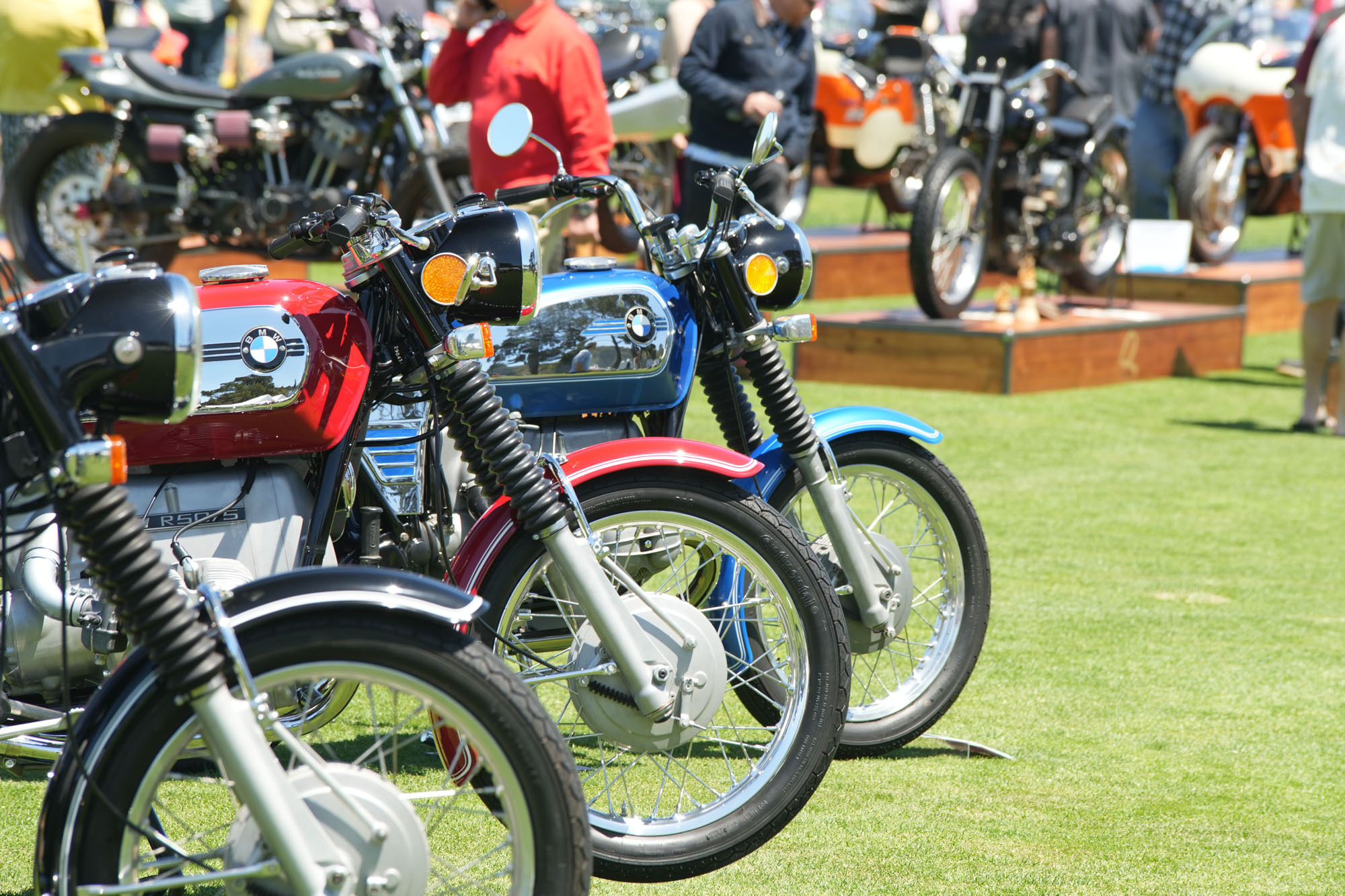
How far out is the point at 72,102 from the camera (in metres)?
9.08

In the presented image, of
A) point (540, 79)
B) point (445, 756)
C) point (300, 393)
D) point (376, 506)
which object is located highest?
point (540, 79)

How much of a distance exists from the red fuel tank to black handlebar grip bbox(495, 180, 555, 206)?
0.42m

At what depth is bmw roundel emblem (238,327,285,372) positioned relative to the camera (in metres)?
2.68

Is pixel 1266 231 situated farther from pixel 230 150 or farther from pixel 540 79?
pixel 540 79

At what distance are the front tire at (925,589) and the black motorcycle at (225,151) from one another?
17.1 ft

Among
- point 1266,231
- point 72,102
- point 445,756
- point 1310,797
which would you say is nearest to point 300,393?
point 445,756

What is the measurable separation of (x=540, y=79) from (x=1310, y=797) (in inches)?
129

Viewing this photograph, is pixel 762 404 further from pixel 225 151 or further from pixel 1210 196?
pixel 1210 196

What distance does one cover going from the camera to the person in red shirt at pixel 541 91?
5.34 metres

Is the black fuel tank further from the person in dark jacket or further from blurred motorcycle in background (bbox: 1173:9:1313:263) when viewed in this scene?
blurred motorcycle in background (bbox: 1173:9:1313:263)

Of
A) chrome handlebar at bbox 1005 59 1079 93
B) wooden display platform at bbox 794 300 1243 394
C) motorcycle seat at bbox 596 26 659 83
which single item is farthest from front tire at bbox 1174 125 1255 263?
motorcycle seat at bbox 596 26 659 83

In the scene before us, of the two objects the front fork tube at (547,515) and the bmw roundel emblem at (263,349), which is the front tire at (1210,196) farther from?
the bmw roundel emblem at (263,349)

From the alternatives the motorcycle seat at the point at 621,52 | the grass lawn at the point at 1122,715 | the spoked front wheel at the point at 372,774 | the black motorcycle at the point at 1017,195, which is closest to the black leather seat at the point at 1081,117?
the black motorcycle at the point at 1017,195

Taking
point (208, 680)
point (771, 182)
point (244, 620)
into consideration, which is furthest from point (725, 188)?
point (771, 182)
